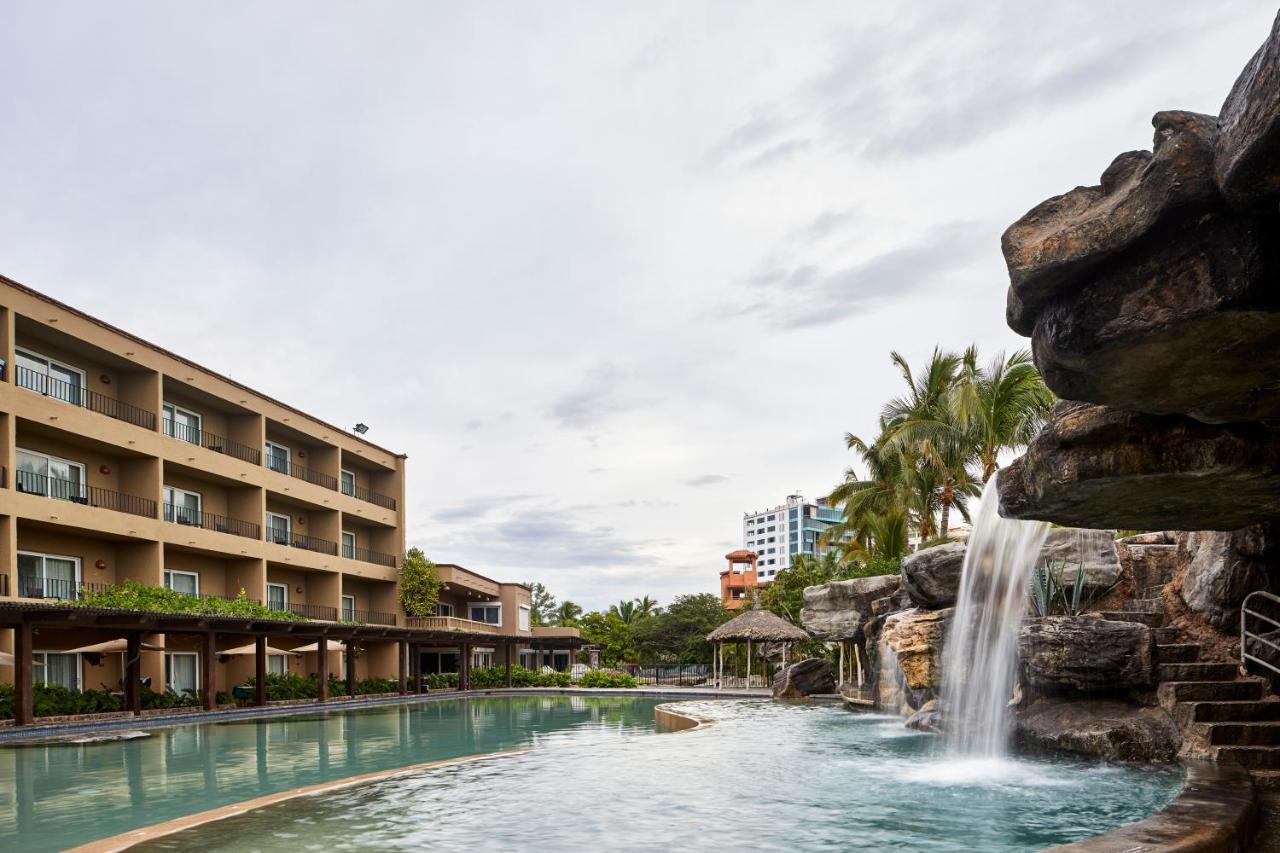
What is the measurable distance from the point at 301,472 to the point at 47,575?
48.0ft

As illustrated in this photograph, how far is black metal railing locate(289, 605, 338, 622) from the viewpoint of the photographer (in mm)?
39781

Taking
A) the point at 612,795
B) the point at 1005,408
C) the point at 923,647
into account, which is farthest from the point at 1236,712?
A: the point at 1005,408

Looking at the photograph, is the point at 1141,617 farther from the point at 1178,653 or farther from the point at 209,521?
the point at 209,521

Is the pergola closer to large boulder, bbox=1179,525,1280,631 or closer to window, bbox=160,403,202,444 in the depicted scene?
window, bbox=160,403,202,444

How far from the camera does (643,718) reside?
25703mm

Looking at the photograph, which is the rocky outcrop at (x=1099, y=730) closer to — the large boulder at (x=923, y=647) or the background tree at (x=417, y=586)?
the large boulder at (x=923, y=647)

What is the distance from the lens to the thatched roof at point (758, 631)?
36406mm

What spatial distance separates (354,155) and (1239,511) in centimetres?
1792

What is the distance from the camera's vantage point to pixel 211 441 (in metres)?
35.7

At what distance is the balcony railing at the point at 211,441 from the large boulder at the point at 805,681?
20064mm

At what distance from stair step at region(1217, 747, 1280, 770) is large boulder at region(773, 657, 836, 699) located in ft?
71.6

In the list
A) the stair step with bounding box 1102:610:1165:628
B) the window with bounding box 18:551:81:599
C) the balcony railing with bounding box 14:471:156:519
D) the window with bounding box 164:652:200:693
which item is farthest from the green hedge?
the stair step with bounding box 1102:610:1165:628

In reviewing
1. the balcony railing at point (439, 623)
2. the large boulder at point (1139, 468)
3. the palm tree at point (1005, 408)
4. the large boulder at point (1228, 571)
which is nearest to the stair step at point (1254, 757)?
the large boulder at point (1139, 468)

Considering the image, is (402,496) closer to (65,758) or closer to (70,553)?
(70,553)
